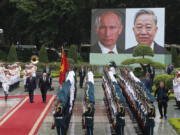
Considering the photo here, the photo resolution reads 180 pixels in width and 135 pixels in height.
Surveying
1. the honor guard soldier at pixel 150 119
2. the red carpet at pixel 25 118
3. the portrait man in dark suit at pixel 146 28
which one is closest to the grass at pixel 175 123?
the honor guard soldier at pixel 150 119

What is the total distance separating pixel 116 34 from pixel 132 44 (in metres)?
1.96

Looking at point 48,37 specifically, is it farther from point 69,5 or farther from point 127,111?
point 127,111

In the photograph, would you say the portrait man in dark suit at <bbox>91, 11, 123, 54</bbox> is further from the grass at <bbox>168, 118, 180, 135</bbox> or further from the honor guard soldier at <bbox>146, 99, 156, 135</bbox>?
the honor guard soldier at <bbox>146, 99, 156, 135</bbox>

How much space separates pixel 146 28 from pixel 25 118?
77.6ft

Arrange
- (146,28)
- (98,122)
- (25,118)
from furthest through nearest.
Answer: (146,28)
(25,118)
(98,122)

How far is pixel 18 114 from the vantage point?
59.0ft

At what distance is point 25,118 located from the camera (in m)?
17.1

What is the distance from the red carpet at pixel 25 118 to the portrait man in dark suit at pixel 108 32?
18521 mm

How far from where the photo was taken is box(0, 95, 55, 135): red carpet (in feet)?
48.4

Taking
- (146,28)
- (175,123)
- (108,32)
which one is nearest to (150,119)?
(175,123)

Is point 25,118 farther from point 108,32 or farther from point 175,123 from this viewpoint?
point 108,32

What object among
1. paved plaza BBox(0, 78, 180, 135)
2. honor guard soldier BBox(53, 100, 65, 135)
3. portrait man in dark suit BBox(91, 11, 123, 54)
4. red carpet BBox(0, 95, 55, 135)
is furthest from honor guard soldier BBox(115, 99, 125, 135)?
portrait man in dark suit BBox(91, 11, 123, 54)

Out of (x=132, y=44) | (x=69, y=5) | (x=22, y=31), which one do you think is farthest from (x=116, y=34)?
(x=22, y=31)

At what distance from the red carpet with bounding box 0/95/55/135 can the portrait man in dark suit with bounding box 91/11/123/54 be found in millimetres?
18521
